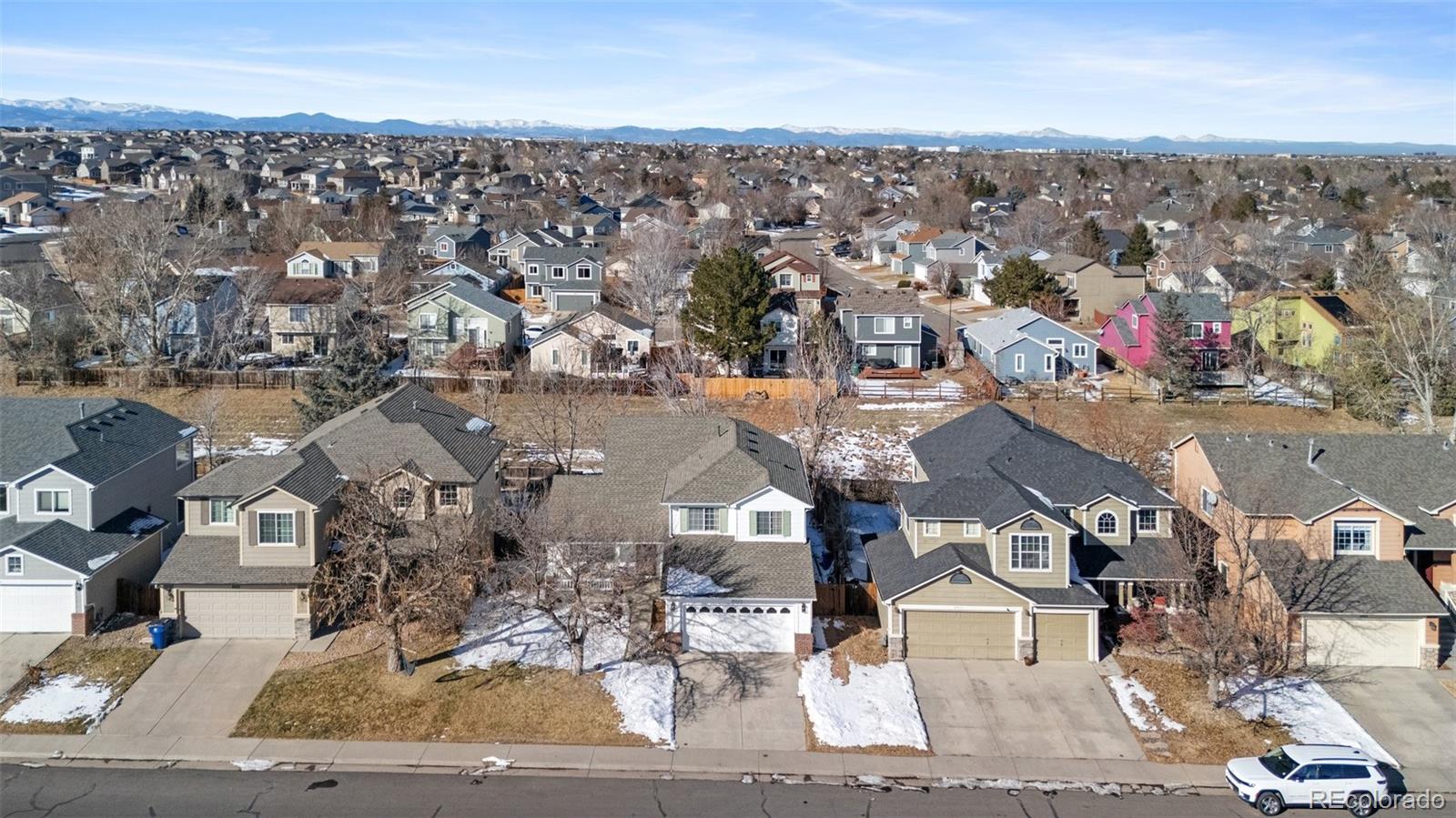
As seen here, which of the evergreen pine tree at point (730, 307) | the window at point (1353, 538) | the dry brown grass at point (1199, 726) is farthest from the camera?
the evergreen pine tree at point (730, 307)

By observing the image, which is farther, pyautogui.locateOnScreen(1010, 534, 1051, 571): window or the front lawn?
pyautogui.locateOnScreen(1010, 534, 1051, 571): window

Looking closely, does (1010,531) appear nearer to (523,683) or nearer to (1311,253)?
(523,683)

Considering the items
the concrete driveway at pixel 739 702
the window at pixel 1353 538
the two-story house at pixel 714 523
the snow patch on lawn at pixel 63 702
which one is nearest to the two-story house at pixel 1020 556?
the two-story house at pixel 714 523

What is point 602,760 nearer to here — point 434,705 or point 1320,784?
point 434,705

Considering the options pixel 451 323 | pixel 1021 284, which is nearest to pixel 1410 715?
pixel 1021 284

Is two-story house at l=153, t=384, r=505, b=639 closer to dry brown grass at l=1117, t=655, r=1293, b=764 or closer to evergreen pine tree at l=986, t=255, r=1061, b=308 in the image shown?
dry brown grass at l=1117, t=655, r=1293, b=764

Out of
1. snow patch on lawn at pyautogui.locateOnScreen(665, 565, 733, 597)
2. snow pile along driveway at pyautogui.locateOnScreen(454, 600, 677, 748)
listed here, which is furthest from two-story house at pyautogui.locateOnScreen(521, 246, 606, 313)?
snow patch on lawn at pyautogui.locateOnScreen(665, 565, 733, 597)

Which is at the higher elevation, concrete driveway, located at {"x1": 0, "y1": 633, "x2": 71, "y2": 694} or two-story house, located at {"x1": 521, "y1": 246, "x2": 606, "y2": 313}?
two-story house, located at {"x1": 521, "y1": 246, "x2": 606, "y2": 313}

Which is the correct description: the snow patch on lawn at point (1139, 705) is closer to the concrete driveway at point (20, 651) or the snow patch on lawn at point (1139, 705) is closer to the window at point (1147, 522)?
the window at point (1147, 522)
